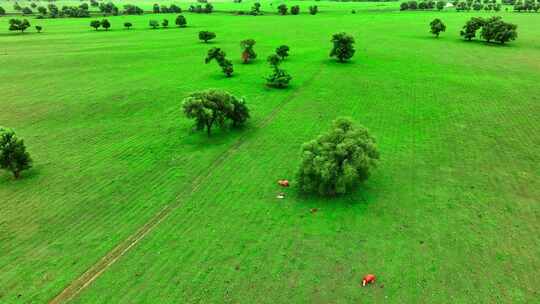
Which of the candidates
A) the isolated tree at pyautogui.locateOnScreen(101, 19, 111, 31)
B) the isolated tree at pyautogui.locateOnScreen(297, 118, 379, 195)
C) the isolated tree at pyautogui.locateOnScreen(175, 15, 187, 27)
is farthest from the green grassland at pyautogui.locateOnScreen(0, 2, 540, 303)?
the isolated tree at pyautogui.locateOnScreen(175, 15, 187, 27)

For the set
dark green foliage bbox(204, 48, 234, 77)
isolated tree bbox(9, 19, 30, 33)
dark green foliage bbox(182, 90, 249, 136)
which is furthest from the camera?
isolated tree bbox(9, 19, 30, 33)

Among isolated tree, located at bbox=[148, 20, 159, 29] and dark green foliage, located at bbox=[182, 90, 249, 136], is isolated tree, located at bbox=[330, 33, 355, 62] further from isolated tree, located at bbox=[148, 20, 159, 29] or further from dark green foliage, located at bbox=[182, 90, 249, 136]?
isolated tree, located at bbox=[148, 20, 159, 29]

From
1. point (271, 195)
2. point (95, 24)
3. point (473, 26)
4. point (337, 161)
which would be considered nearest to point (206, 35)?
point (95, 24)

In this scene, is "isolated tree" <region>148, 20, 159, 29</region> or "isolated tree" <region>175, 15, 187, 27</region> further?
"isolated tree" <region>175, 15, 187, 27</region>

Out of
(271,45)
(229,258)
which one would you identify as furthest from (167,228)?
(271,45)

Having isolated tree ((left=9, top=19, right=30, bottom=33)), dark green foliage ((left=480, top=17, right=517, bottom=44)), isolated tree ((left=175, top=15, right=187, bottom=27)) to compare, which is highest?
isolated tree ((left=175, top=15, right=187, bottom=27))

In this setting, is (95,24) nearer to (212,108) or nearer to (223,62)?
(223,62)
